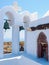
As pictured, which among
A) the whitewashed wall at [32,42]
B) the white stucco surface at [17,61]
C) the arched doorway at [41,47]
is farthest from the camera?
the whitewashed wall at [32,42]

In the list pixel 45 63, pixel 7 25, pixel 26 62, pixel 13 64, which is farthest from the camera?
pixel 7 25

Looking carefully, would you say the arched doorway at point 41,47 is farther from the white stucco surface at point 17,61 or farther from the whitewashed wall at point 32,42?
the white stucco surface at point 17,61

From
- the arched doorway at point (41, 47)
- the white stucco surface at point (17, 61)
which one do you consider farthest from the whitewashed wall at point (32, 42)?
the white stucco surface at point (17, 61)

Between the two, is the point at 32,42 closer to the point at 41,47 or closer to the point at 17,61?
the point at 41,47

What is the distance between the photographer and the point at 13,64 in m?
9.22

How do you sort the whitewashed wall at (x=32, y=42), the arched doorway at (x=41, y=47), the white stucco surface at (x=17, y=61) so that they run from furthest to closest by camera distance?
the whitewashed wall at (x=32, y=42) → the arched doorway at (x=41, y=47) → the white stucco surface at (x=17, y=61)

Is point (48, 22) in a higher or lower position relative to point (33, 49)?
higher

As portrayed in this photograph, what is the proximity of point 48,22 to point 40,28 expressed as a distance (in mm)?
1096

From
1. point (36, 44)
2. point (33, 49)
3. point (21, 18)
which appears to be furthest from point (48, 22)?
point (21, 18)

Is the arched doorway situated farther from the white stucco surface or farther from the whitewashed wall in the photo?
the white stucco surface

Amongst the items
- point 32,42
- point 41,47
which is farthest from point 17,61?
point 41,47

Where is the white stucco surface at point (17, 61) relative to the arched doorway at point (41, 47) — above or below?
below

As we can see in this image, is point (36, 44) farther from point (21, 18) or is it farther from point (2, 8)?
point (2, 8)

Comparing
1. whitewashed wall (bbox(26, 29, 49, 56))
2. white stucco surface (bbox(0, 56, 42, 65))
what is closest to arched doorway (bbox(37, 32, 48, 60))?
whitewashed wall (bbox(26, 29, 49, 56))
